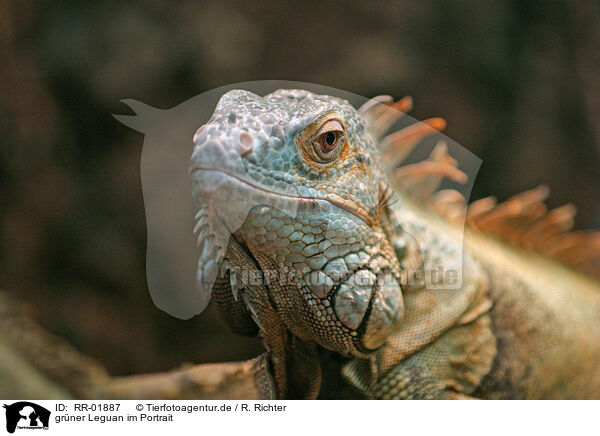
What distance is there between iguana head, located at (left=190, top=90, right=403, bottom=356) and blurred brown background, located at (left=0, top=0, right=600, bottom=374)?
0.87ft

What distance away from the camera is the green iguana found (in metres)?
1.03

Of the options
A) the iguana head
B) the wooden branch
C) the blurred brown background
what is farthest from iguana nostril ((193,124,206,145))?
the wooden branch

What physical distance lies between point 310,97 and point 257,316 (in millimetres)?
514

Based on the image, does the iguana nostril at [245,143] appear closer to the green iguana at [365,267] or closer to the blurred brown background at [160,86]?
the green iguana at [365,267]

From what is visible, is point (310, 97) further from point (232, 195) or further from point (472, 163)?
point (472, 163)

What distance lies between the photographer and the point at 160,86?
1.32 m

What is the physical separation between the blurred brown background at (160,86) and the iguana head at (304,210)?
0.87ft

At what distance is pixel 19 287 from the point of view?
61.3 inches

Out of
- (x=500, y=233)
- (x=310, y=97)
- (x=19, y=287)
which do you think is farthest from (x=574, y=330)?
(x=19, y=287)

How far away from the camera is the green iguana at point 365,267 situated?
40.5 inches
